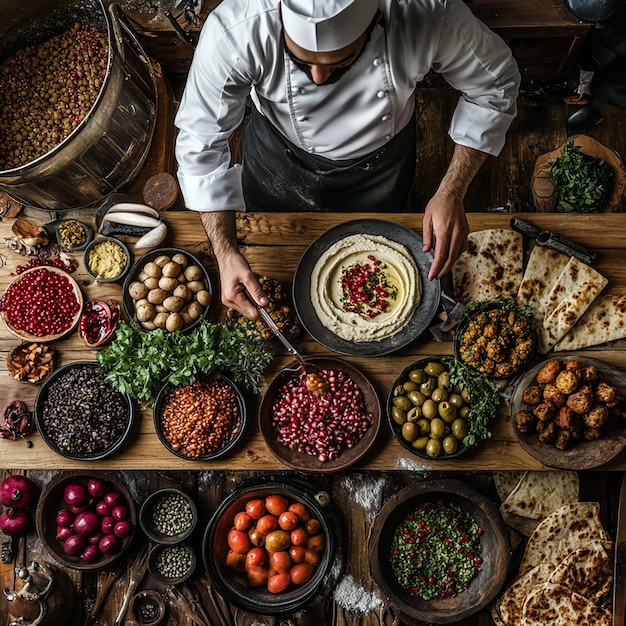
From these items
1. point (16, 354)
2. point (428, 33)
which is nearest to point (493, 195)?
point (428, 33)

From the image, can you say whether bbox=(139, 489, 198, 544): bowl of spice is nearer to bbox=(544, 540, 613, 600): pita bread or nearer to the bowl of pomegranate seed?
the bowl of pomegranate seed

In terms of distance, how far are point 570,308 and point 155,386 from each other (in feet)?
6.03

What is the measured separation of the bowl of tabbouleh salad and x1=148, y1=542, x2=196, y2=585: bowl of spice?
3.10 feet

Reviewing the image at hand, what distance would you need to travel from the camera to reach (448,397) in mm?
2732

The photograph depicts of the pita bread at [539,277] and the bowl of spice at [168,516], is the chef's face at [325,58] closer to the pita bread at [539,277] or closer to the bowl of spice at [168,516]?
the pita bread at [539,277]

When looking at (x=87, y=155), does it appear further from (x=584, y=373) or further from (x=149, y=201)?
(x=584, y=373)

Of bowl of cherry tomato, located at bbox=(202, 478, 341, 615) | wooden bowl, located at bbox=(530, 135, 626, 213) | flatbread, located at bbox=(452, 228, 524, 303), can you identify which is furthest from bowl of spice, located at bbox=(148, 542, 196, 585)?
wooden bowl, located at bbox=(530, 135, 626, 213)

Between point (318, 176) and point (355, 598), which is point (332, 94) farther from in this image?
point (355, 598)

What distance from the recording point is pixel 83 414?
2824 mm

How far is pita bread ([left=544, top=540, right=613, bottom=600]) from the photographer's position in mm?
2916

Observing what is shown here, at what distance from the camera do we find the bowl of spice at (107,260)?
2.96 meters

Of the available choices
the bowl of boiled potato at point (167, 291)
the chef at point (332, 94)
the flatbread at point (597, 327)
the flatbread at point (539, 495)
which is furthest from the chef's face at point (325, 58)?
the flatbread at point (539, 495)

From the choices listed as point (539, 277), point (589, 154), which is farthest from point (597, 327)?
point (589, 154)

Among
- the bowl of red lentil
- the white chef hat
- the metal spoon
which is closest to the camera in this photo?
the white chef hat
